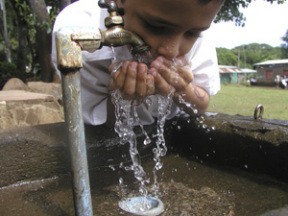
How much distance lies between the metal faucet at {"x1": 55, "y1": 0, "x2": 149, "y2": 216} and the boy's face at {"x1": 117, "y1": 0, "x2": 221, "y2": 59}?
1.6 inches

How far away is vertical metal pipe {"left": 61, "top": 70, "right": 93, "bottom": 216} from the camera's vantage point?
0.93 metres

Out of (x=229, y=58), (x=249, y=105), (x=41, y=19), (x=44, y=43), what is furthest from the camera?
(x=229, y=58)

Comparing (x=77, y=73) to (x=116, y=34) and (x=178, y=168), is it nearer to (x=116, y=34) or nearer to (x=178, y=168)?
(x=116, y=34)

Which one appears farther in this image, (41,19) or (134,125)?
(41,19)

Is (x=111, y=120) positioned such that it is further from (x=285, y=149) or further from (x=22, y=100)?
(x=22, y=100)

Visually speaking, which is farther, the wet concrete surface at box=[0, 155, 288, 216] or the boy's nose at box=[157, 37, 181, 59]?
the wet concrete surface at box=[0, 155, 288, 216]

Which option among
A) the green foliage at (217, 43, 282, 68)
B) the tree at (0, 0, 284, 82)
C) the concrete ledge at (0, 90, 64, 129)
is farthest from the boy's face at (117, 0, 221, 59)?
the green foliage at (217, 43, 282, 68)

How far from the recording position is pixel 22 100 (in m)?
2.95

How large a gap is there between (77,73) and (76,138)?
0.53ft

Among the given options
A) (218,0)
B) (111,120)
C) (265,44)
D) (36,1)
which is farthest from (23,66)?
(265,44)

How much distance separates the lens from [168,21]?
98 cm

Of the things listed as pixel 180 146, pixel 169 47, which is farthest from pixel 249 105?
pixel 169 47

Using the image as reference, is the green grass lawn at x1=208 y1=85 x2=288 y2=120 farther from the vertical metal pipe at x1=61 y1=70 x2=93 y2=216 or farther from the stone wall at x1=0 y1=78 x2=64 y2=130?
the vertical metal pipe at x1=61 y1=70 x2=93 y2=216

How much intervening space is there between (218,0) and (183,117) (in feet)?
2.74
